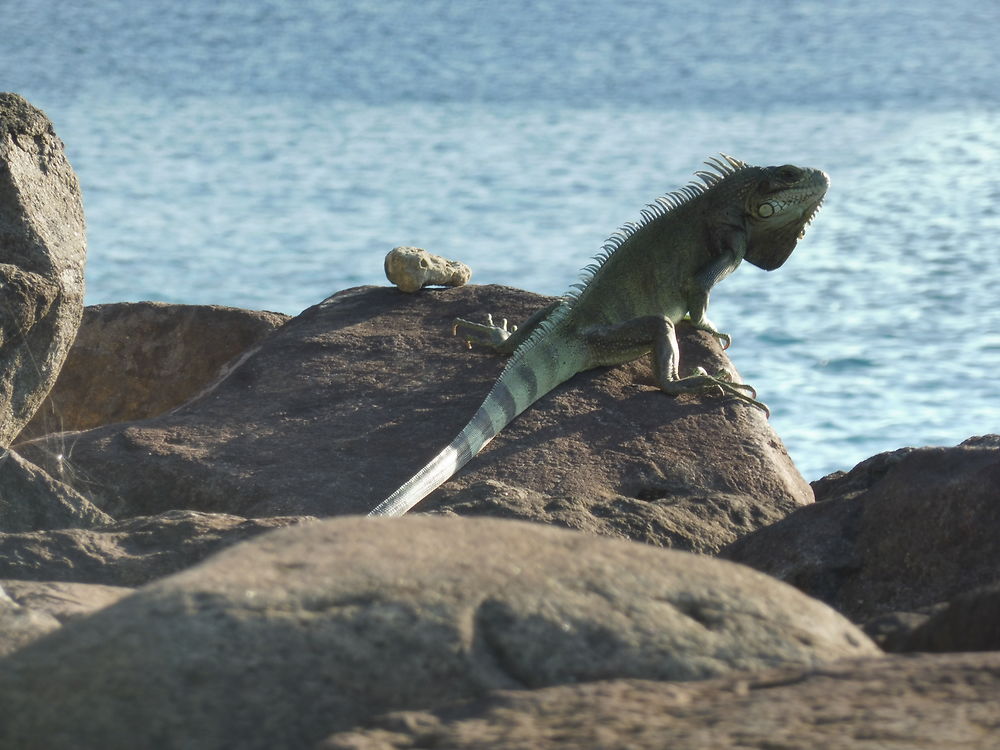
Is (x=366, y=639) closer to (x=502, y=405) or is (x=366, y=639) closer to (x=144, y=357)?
(x=502, y=405)

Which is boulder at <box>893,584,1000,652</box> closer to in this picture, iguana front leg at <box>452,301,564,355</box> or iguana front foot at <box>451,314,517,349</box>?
iguana front leg at <box>452,301,564,355</box>

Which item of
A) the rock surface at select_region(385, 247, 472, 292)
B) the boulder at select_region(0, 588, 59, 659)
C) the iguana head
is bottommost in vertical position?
the boulder at select_region(0, 588, 59, 659)

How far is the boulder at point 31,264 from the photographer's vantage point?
4.07 metres

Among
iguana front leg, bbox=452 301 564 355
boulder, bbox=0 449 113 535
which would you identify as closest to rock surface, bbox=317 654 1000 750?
boulder, bbox=0 449 113 535

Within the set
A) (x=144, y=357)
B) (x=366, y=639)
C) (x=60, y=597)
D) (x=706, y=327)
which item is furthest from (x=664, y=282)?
(x=366, y=639)

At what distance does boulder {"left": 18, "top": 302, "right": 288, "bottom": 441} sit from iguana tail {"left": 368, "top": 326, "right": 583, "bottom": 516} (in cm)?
139

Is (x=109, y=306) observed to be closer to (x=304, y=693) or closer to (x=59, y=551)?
(x=59, y=551)

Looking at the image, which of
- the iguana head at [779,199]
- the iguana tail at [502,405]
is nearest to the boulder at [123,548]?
the iguana tail at [502,405]

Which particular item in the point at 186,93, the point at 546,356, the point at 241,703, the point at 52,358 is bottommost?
the point at 241,703

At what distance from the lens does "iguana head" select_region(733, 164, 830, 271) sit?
614cm

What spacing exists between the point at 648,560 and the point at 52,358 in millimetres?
2549

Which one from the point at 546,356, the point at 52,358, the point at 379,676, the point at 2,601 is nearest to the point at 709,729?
the point at 379,676

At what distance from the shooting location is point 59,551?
11.6ft

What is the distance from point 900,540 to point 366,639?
2.06 metres
